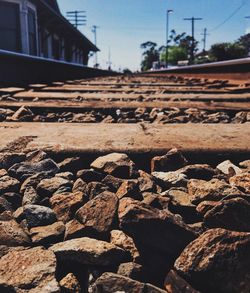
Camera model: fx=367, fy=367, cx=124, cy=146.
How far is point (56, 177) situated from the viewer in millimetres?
1278

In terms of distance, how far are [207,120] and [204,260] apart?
5.57 feet

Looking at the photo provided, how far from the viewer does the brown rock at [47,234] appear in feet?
2.98

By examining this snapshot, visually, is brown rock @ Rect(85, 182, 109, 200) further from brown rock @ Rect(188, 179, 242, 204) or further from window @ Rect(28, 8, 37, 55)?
window @ Rect(28, 8, 37, 55)

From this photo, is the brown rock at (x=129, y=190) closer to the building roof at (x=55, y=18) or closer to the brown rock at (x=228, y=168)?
the brown rock at (x=228, y=168)

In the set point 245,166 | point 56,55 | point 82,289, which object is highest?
point 56,55

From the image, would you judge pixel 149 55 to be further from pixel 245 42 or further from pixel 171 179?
pixel 171 179

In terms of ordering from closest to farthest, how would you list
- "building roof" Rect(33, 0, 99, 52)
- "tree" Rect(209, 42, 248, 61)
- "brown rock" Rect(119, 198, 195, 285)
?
"brown rock" Rect(119, 198, 195, 285) < "building roof" Rect(33, 0, 99, 52) < "tree" Rect(209, 42, 248, 61)

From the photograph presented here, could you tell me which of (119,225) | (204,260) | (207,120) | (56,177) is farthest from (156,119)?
(204,260)

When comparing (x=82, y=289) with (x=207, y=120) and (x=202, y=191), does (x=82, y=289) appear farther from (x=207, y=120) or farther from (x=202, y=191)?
(x=207, y=120)

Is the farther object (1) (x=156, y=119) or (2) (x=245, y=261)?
(1) (x=156, y=119)

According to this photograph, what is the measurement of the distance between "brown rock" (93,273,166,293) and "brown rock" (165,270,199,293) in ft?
0.10

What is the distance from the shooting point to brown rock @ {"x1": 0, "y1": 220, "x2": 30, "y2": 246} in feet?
2.92

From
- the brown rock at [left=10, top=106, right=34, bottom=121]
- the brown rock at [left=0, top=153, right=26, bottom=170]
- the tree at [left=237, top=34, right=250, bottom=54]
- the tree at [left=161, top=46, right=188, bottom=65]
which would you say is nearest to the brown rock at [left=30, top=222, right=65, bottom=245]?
the brown rock at [left=0, top=153, right=26, bottom=170]

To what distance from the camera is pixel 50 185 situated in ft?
3.94
